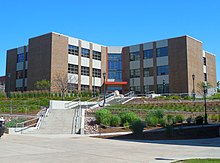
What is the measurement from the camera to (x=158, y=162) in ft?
31.1

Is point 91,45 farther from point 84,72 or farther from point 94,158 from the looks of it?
point 94,158

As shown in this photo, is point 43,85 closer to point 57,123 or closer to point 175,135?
point 57,123

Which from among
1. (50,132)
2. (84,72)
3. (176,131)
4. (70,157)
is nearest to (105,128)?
(50,132)

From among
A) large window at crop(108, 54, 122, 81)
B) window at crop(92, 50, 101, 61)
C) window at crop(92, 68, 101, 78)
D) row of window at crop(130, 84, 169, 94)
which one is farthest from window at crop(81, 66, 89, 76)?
row of window at crop(130, 84, 169, 94)

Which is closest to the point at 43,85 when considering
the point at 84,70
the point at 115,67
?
the point at 84,70

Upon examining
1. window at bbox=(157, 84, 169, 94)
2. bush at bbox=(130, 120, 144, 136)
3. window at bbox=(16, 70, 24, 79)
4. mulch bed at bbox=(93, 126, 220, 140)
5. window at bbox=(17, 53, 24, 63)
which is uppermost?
window at bbox=(17, 53, 24, 63)

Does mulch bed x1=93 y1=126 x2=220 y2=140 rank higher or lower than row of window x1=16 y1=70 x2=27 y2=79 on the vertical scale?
lower

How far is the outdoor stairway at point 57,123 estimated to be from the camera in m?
23.5

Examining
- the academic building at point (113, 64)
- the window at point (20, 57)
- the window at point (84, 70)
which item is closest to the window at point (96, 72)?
the academic building at point (113, 64)

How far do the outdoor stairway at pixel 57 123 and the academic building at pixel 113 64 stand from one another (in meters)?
28.1

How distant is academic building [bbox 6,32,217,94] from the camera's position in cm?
5738

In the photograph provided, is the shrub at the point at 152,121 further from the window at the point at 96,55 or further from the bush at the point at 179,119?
the window at the point at 96,55

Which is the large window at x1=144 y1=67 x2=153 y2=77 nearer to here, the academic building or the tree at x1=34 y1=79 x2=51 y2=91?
the academic building

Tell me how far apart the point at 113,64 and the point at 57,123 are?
4336 cm
